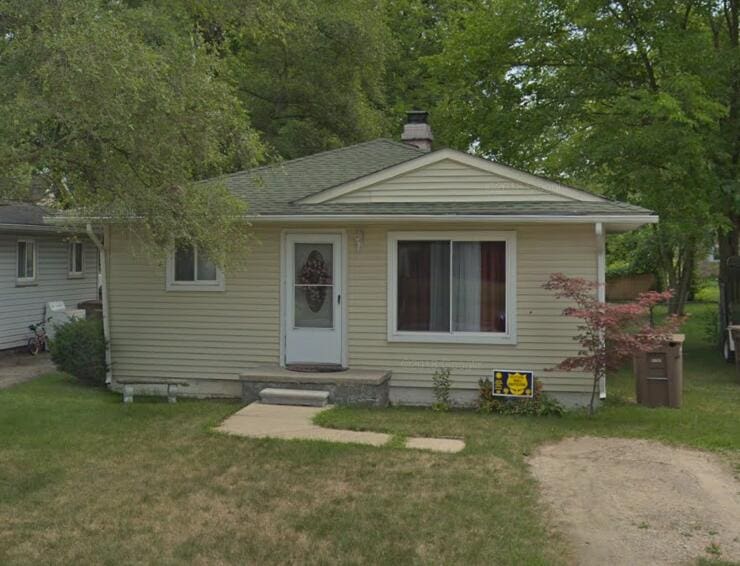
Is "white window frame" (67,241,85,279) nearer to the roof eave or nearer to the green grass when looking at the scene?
the green grass

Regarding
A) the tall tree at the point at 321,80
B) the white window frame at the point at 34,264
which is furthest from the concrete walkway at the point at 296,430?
the tall tree at the point at 321,80

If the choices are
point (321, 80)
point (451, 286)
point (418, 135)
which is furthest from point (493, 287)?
point (321, 80)

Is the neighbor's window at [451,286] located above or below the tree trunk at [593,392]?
above

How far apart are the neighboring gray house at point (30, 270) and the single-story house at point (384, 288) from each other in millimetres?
3896

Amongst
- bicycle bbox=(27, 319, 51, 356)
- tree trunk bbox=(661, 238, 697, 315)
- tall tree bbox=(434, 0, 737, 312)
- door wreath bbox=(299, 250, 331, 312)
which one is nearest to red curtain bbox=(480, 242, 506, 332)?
door wreath bbox=(299, 250, 331, 312)

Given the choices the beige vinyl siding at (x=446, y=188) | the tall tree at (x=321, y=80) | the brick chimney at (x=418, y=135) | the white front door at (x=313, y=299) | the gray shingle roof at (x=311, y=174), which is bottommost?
the white front door at (x=313, y=299)

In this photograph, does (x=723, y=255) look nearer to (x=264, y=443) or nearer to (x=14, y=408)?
(x=264, y=443)

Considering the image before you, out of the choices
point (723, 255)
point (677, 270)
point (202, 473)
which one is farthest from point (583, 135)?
point (677, 270)

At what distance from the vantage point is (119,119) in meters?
5.43

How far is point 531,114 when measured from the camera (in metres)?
14.2

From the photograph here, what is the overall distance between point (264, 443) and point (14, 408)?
3.55 meters

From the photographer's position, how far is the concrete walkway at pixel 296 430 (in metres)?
7.17

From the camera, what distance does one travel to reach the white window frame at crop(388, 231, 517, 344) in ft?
29.9

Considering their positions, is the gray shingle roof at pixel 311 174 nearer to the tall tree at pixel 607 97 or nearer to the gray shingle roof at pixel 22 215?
the tall tree at pixel 607 97
